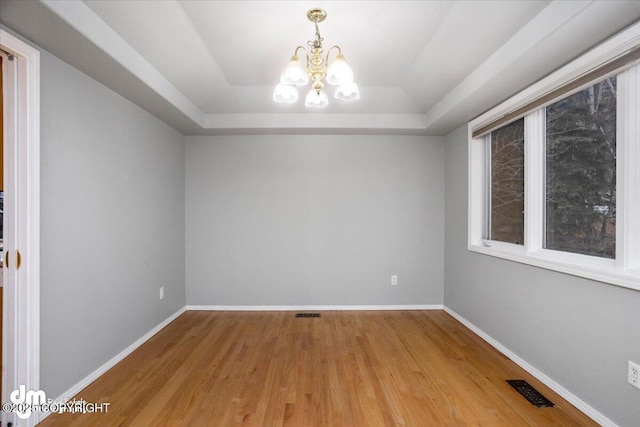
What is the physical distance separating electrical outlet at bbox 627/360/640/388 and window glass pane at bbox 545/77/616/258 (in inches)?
24.7

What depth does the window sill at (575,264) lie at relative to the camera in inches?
66.7

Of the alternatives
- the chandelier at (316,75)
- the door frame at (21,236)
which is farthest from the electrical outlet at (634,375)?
the door frame at (21,236)

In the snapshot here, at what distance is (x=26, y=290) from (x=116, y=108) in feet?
5.11

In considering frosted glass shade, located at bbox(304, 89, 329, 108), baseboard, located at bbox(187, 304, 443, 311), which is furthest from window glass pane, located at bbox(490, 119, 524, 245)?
frosted glass shade, located at bbox(304, 89, 329, 108)

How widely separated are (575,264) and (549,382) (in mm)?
892

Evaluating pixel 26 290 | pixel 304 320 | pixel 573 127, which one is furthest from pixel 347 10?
pixel 304 320

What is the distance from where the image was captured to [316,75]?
192 cm

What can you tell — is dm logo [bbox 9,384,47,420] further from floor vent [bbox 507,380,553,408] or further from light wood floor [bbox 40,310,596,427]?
floor vent [bbox 507,380,553,408]

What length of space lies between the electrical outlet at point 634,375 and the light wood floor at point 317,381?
1.35 ft

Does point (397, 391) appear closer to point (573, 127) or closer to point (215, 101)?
point (573, 127)

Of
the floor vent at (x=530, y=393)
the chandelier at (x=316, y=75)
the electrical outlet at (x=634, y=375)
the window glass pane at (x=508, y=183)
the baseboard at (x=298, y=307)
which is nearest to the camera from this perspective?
the electrical outlet at (x=634, y=375)

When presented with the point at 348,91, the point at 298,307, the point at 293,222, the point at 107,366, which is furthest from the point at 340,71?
the point at 298,307

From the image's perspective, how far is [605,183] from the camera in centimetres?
192

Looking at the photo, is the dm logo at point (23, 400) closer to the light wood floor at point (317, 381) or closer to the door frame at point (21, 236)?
the door frame at point (21, 236)
